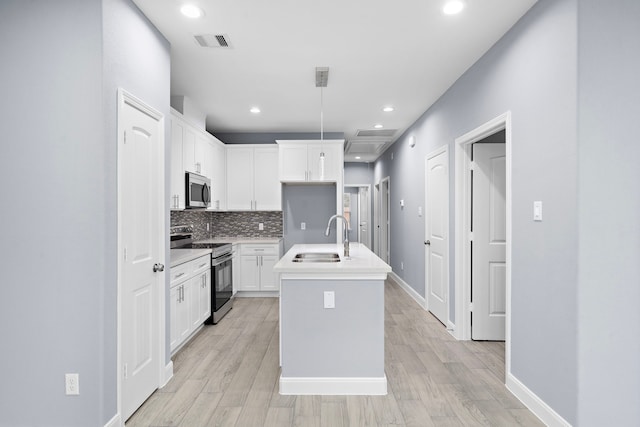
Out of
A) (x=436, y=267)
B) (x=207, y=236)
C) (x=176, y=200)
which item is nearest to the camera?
(x=176, y=200)

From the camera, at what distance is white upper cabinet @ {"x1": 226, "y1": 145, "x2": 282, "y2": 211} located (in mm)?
5727

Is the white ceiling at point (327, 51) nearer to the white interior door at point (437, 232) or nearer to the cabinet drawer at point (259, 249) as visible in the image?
the white interior door at point (437, 232)

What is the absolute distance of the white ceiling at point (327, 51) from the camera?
8.00 feet

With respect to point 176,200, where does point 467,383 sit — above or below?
below

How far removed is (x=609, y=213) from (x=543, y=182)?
15.7 inches

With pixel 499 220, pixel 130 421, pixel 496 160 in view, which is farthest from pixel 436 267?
pixel 130 421

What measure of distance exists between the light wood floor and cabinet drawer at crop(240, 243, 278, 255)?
5.40ft

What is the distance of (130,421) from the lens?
2.23m

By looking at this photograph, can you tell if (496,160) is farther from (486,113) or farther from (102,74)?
(102,74)

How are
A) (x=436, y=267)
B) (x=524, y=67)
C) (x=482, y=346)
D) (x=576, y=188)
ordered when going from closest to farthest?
1. (x=576, y=188)
2. (x=524, y=67)
3. (x=482, y=346)
4. (x=436, y=267)

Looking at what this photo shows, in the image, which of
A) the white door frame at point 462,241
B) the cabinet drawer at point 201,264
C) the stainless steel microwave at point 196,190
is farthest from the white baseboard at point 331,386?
the stainless steel microwave at point 196,190

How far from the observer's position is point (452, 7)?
7.85 ft

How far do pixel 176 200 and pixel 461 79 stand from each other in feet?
10.6

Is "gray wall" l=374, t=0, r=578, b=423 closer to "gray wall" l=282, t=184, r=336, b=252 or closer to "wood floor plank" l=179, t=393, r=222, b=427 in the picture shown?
"wood floor plank" l=179, t=393, r=222, b=427
